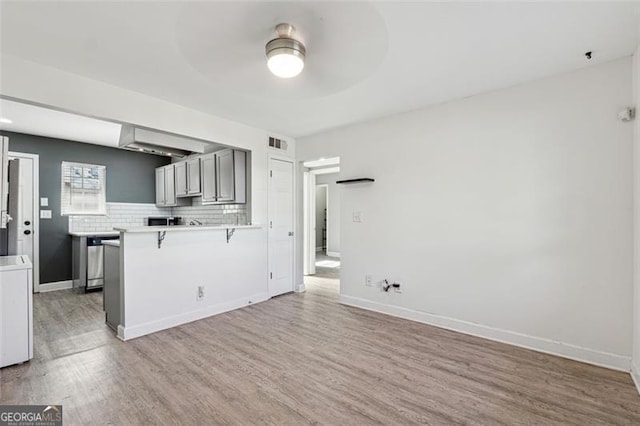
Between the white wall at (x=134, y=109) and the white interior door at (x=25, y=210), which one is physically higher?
the white wall at (x=134, y=109)

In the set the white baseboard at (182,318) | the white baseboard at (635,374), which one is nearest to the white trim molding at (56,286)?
the white baseboard at (182,318)

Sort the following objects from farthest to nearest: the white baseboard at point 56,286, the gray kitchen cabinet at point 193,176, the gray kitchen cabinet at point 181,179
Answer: the gray kitchen cabinet at point 181,179 < the gray kitchen cabinet at point 193,176 < the white baseboard at point 56,286

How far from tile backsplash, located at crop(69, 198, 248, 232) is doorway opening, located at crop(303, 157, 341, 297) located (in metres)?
1.48

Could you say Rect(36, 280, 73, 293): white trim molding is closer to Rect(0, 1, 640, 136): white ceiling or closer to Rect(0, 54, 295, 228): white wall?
Rect(0, 54, 295, 228): white wall

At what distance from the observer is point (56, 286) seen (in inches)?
191

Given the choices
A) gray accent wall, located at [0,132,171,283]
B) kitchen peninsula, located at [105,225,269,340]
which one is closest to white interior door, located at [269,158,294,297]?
kitchen peninsula, located at [105,225,269,340]

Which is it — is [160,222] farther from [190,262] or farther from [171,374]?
[171,374]

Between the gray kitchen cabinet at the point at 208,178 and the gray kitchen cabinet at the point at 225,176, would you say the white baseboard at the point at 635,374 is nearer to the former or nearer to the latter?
the gray kitchen cabinet at the point at 225,176

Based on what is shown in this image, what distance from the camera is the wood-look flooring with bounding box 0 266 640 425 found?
73.2 inches

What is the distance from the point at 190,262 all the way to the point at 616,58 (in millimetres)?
4503

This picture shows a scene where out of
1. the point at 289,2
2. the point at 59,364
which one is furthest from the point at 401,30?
the point at 59,364

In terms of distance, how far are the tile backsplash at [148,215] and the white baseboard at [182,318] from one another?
1.13m

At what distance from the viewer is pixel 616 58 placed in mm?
2412

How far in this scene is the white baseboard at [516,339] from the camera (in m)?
2.43
